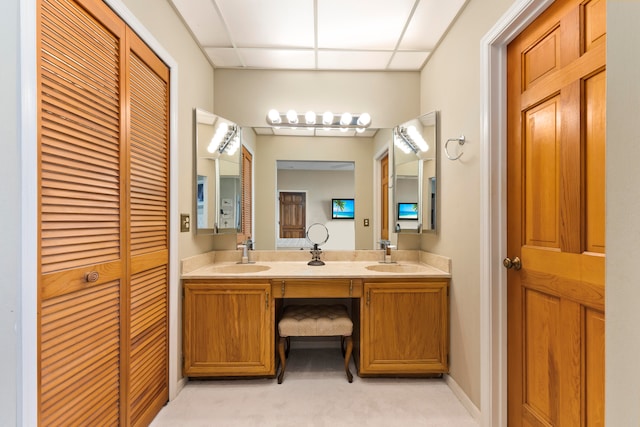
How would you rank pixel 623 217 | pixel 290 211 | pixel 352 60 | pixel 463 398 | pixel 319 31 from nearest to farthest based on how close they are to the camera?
pixel 623 217, pixel 463 398, pixel 319 31, pixel 352 60, pixel 290 211

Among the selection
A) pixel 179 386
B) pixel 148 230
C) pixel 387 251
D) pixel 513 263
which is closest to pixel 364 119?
pixel 387 251

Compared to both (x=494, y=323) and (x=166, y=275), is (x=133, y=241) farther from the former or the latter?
(x=494, y=323)

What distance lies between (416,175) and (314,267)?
112 cm

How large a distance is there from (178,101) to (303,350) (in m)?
2.17

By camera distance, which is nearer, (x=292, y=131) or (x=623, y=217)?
(x=623, y=217)

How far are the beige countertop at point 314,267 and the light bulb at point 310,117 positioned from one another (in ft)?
3.76

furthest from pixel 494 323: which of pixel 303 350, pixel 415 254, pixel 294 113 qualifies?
pixel 294 113

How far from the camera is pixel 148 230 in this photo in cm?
154

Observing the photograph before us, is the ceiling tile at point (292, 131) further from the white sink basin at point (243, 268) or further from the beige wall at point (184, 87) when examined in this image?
the white sink basin at point (243, 268)

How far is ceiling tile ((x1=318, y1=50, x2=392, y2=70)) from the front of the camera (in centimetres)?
223

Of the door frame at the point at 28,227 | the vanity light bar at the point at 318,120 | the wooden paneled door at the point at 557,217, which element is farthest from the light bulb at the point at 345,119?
the door frame at the point at 28,227

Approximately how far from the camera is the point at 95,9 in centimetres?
115

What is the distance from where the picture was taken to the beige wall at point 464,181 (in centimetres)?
160

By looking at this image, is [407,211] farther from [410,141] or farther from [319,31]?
[319,31]
